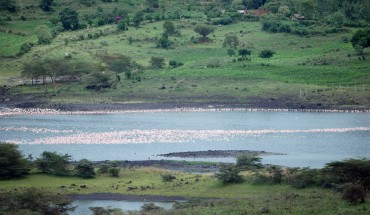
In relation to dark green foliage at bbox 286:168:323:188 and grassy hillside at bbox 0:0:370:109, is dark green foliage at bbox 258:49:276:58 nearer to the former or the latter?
grassy hillside at bbox 0:0:370:109

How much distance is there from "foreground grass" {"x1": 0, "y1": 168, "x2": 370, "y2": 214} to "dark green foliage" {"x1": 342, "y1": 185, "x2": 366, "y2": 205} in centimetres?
35

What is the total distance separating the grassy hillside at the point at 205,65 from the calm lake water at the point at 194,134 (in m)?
7.05

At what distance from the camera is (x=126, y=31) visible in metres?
135

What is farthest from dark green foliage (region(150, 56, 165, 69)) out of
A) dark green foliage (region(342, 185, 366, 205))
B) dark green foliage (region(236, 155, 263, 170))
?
dark green foliage (region(342, 185, 366, 205))

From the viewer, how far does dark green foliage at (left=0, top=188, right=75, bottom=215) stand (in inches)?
1868

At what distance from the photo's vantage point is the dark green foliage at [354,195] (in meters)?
45.8

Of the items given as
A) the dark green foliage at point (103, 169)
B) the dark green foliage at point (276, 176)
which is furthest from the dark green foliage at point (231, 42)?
the dark green foliage at point (276, 176)

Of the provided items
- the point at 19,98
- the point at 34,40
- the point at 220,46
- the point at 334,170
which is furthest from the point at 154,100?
the point at 334,170

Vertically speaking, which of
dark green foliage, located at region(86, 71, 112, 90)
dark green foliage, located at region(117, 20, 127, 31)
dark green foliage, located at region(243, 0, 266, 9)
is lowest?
dark green foliage, located at region(86, 71, 112, 90)

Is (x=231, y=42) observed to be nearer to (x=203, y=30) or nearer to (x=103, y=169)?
(x=203, y=30)

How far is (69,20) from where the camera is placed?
13988cm

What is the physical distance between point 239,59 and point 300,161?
51.2 metres

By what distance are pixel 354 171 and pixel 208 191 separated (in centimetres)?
1072

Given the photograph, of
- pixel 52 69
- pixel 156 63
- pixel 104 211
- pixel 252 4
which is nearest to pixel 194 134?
pixel 156 63
